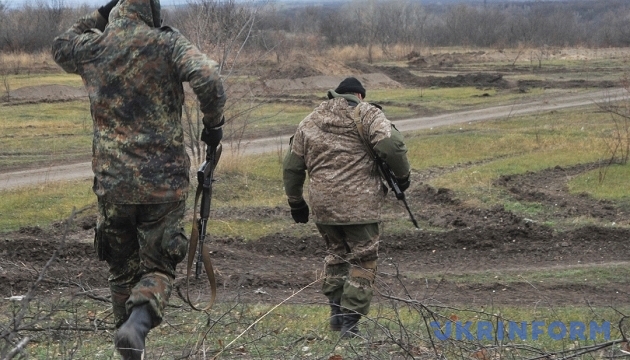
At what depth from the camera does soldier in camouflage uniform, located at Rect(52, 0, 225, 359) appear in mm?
5035

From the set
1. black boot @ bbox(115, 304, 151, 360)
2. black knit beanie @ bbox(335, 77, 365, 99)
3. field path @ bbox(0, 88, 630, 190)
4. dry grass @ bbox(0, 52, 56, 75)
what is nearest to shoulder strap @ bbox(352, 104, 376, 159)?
black knit beanie @ bbox(335, 77, 365, 99)

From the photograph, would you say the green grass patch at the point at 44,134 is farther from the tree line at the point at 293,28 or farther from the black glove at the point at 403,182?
the black glove at the point at 403,182

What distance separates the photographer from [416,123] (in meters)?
23.4

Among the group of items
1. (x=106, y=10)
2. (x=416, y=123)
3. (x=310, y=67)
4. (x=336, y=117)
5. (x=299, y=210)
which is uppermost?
(x=106, y=10)

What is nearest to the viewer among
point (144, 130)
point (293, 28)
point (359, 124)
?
point (144, 130)

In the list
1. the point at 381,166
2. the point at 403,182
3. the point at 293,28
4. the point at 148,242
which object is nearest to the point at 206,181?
the point at 148,242

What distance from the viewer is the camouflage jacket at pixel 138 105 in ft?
16.5

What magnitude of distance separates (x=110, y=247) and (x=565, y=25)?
84006 mm

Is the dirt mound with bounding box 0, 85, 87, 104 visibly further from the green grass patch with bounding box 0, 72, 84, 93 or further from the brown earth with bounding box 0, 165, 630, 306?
the brown earth with bounding box 0, 165, 630, 306

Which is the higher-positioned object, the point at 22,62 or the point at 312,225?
the point at 312,225

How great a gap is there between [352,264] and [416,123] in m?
17.4

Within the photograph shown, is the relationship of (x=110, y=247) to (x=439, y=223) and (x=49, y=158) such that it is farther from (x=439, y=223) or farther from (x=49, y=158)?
(x=49, y=158)

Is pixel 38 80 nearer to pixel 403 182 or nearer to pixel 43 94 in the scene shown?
pixel 43 94

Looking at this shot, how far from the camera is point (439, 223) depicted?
11641 millimetres
